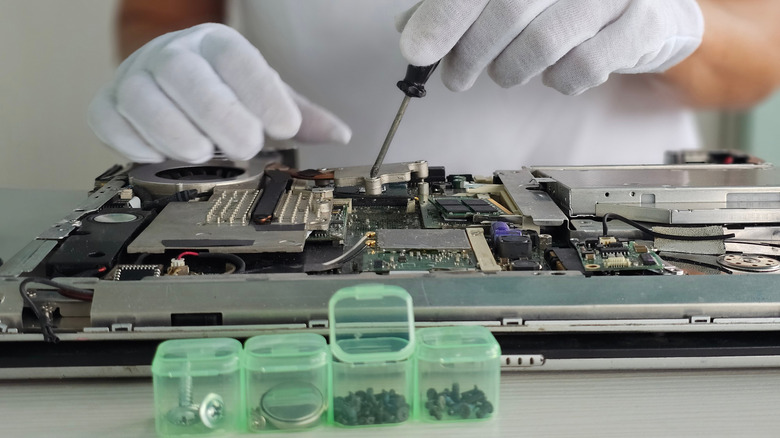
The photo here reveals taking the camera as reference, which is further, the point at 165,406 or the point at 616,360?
the point at 616,360

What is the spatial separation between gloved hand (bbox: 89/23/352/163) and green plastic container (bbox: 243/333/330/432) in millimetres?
812

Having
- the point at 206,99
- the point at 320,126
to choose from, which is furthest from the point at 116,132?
the point at 320,126

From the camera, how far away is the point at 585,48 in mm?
1774

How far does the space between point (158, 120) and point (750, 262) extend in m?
1.23

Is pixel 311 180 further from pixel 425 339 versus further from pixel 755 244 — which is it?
pixel 755 244

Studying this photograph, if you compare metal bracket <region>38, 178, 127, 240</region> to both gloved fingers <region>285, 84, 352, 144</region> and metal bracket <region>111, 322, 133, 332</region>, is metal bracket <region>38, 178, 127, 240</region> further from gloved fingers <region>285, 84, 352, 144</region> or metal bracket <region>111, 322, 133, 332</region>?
gloved fingers <region>285, 84, 352, 144</region>

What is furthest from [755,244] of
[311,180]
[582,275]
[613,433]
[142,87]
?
[142,87]

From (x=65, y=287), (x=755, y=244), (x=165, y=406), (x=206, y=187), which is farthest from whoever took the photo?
(x=206, y=187)

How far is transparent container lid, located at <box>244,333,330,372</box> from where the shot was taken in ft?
3.27

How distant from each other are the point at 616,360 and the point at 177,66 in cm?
112

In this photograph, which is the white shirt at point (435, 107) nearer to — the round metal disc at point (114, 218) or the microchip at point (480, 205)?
the microchip at point (480, 205)

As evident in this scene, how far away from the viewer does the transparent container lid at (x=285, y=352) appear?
100cm

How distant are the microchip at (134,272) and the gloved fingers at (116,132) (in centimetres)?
65

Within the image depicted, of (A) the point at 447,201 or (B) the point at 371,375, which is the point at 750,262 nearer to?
(A) the point at 447,201
